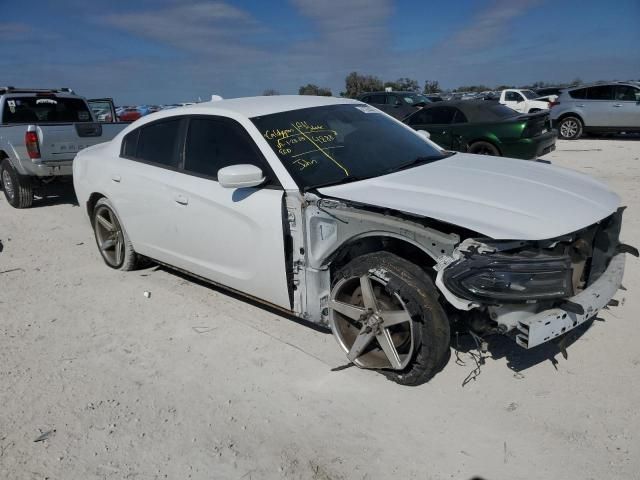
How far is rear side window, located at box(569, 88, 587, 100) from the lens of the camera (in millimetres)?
14914

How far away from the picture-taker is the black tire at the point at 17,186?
8.18 meters

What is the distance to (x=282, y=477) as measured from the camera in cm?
245

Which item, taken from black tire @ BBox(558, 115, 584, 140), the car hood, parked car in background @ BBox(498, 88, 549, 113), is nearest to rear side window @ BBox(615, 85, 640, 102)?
black tire @ BBox(558, 115, 584, 140)

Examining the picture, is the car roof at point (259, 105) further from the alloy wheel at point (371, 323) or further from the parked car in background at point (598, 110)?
the parked car in background at point (598, 110)

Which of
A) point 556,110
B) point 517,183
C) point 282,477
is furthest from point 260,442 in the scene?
point 556,110

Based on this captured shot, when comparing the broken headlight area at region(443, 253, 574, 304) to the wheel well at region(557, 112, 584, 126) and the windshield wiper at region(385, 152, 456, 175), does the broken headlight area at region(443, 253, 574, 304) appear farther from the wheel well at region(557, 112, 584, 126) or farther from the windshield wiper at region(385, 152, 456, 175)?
the wheel well at region(557, 112, 584, 126)

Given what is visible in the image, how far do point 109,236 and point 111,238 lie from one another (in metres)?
0.07

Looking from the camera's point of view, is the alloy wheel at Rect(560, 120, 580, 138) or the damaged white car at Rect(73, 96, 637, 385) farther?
the alloy wheel at Rect(560, 120, 580, 138)

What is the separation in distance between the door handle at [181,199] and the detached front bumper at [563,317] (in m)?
2.50

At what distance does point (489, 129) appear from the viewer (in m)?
9.48

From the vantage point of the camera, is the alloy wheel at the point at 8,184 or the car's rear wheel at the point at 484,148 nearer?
the alloy wheel at the point at 8,184

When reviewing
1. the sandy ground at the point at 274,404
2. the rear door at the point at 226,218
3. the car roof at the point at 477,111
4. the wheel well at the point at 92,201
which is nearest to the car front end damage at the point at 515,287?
the sandy ground at the point at 274,404

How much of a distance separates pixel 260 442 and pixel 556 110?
15426mm

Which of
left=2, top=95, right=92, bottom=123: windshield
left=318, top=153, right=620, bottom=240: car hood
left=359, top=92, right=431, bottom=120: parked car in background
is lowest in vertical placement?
left=359, top=92, right=431, bottom=120: parked car in background
